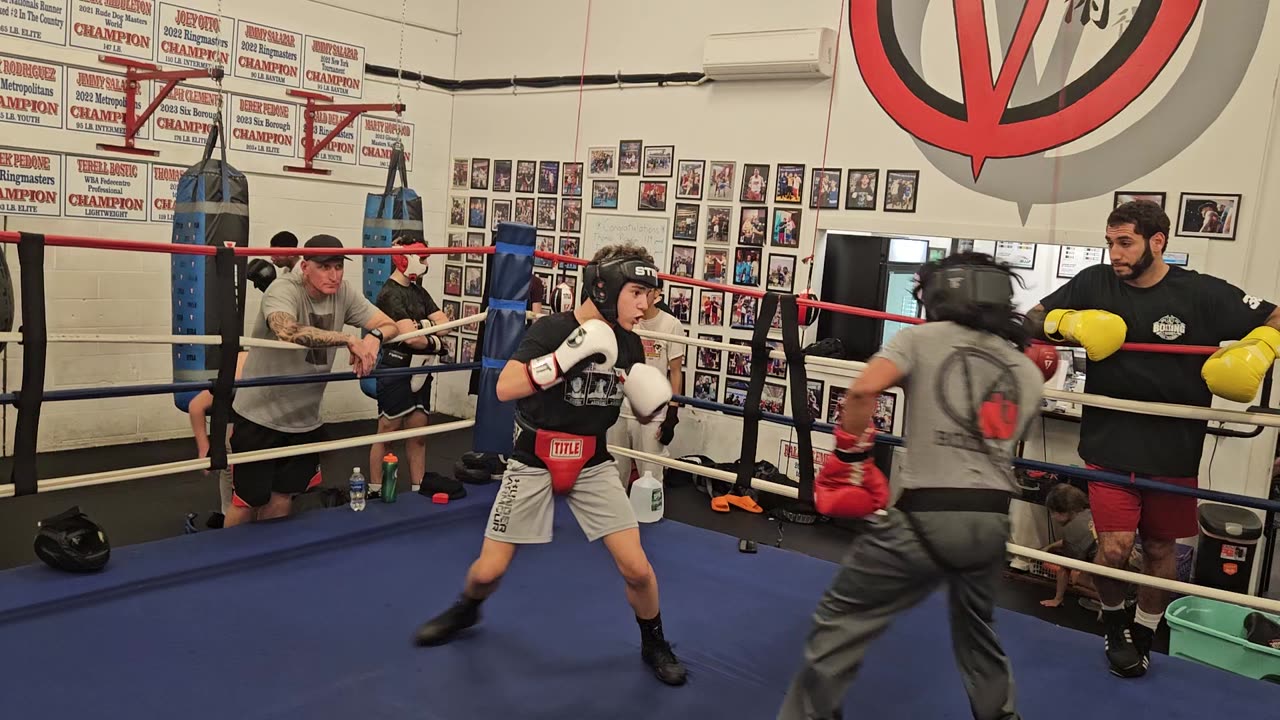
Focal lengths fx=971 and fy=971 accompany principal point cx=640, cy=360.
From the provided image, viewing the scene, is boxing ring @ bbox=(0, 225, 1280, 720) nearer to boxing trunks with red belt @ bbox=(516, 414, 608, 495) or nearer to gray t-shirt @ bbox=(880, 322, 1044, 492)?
boxing trunks with red belt @ bbox=(516, 414, 608, 495)

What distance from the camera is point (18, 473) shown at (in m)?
2.73

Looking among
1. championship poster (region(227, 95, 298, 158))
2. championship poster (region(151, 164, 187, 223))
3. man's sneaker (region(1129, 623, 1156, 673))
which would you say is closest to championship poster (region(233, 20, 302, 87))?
championship poster (region(227, 95, 298, 158))

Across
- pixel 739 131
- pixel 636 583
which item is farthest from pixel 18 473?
pixel 739 131

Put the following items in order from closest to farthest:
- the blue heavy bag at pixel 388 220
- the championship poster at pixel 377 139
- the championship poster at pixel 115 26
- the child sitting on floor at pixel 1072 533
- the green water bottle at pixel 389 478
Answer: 1. the green water bottle at pixel 389 478
2. the child sitting on floor at pixel 1072 533
3. the championship poster at pixel 115 26
4. the blue heavy bag at pixel 388 220
5. the championship poster at pixel 377 139

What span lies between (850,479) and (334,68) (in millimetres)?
5944

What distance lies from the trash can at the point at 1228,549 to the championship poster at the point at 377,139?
A: 5624 mm

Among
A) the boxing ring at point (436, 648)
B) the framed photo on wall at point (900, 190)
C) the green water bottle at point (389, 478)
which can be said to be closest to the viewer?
the boxing ring at point (436, 648)

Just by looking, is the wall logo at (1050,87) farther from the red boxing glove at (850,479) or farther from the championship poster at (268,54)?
the championship poster at (268,54)

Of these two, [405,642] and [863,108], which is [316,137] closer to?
[863,108]

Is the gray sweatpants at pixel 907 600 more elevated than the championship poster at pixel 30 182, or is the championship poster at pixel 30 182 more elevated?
the championship poster at pixel 30 182

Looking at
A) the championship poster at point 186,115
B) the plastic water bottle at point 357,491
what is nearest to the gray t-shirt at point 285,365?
the plastic water bottle at point 357,491

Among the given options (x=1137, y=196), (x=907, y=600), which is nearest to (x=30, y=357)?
(x=907, y=600)

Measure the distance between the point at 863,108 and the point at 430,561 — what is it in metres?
3.57

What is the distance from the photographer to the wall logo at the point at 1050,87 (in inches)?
173
